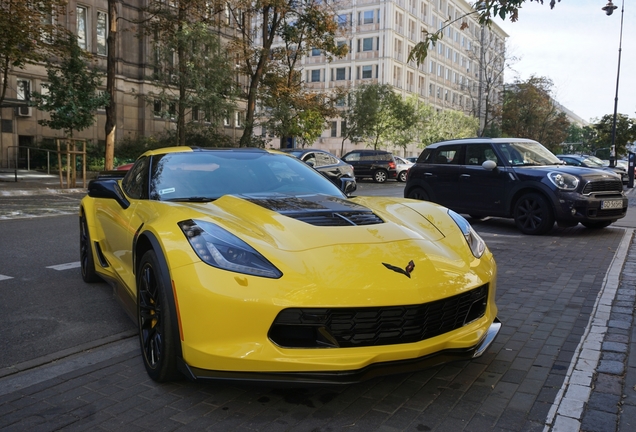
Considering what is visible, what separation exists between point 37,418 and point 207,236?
1.23 m

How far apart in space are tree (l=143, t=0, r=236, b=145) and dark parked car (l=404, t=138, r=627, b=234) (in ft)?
48.0

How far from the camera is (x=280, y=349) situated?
271cm

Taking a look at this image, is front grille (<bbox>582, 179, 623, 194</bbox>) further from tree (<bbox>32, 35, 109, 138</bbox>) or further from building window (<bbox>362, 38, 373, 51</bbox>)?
building window (<bbox>362, 38, 373, 51</bbox>)

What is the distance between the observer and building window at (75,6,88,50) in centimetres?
3167

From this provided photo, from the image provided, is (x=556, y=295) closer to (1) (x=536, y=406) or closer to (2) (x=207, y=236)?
(1) (x=536, y=406)

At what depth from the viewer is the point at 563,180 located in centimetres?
955

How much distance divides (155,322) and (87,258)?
2714 mm

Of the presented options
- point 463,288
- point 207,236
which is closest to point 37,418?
point 207,236

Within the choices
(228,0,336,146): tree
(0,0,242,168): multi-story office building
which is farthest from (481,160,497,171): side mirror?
(228,0,336,146): tree

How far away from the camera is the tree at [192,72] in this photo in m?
24.1

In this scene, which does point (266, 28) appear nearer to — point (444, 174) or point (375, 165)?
point (375, 165)

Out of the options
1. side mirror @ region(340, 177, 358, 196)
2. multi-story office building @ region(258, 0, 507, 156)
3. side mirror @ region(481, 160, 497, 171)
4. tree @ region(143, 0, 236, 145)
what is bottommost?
side mirror @ region(340, 177, 358, 196)

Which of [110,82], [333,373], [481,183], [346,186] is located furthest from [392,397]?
[110,82]

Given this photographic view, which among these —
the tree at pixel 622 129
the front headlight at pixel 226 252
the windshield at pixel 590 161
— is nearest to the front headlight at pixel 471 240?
the front headlight at pixel 226 252
